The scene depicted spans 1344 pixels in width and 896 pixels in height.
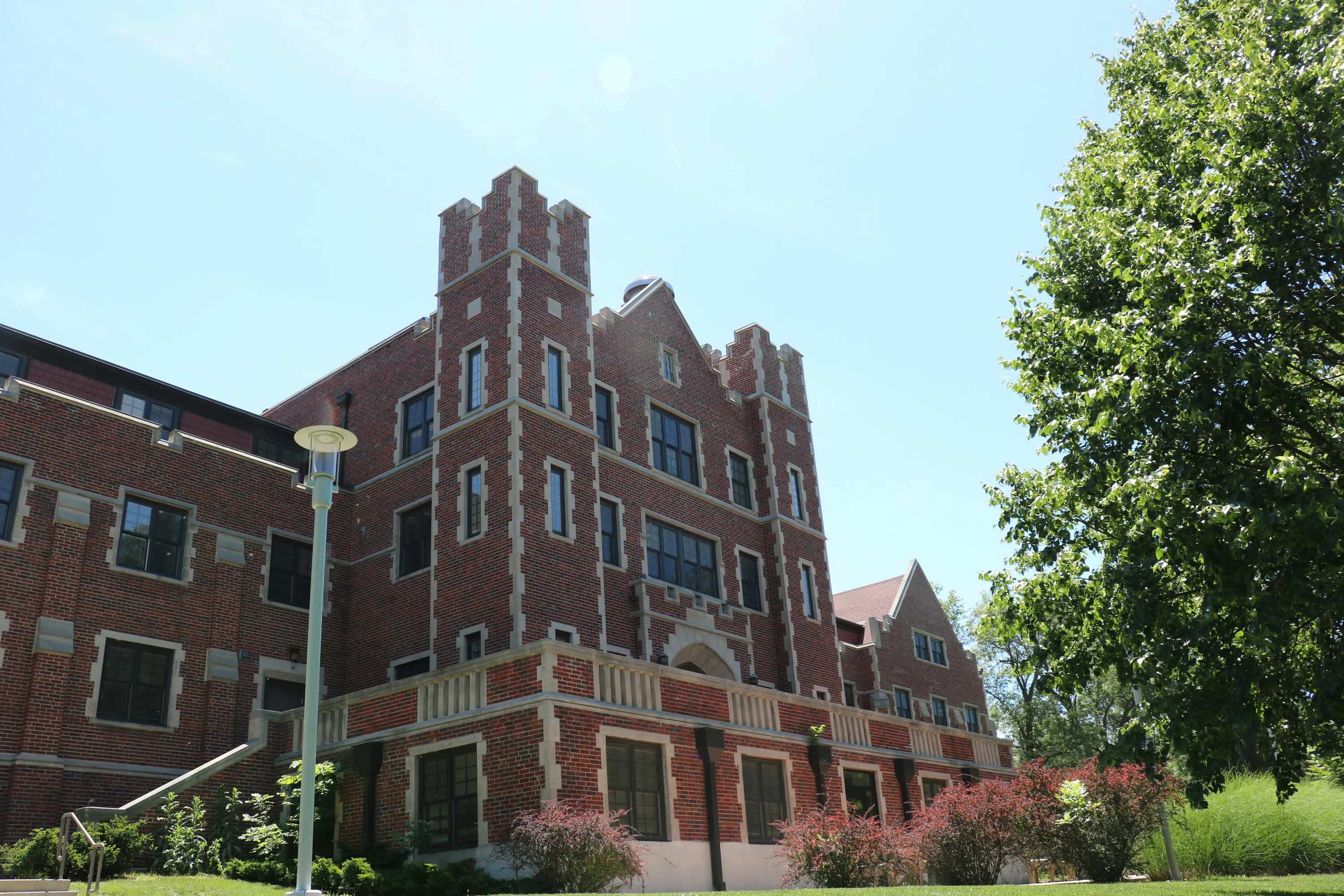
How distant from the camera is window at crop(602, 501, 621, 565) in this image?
81.9 ft

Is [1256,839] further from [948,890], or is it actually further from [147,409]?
[147,409]

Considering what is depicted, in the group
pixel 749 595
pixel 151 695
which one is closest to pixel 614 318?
pixel 749 595

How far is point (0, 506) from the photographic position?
20.5 metres

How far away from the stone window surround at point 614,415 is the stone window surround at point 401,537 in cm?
450

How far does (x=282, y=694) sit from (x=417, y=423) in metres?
7.58

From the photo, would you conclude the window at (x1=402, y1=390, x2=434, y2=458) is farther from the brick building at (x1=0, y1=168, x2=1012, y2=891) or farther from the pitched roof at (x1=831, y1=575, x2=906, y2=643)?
the pitched roof at (x1=831, y1=575, x2=906, y2=643)

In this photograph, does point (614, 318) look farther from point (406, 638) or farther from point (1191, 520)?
point (1191, 520)

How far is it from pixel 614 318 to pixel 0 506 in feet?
49.0

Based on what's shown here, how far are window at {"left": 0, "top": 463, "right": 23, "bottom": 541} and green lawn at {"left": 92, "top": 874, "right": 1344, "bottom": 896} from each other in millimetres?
8356

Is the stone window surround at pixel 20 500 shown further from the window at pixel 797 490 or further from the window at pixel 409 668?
the window at pixel 797 490

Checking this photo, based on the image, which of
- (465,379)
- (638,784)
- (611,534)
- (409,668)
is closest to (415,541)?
(409,668)

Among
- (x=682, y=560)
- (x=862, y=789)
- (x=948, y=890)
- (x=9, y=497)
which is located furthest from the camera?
(x=682, y=560)

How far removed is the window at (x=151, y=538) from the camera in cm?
2228

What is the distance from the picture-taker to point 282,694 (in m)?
24.3
